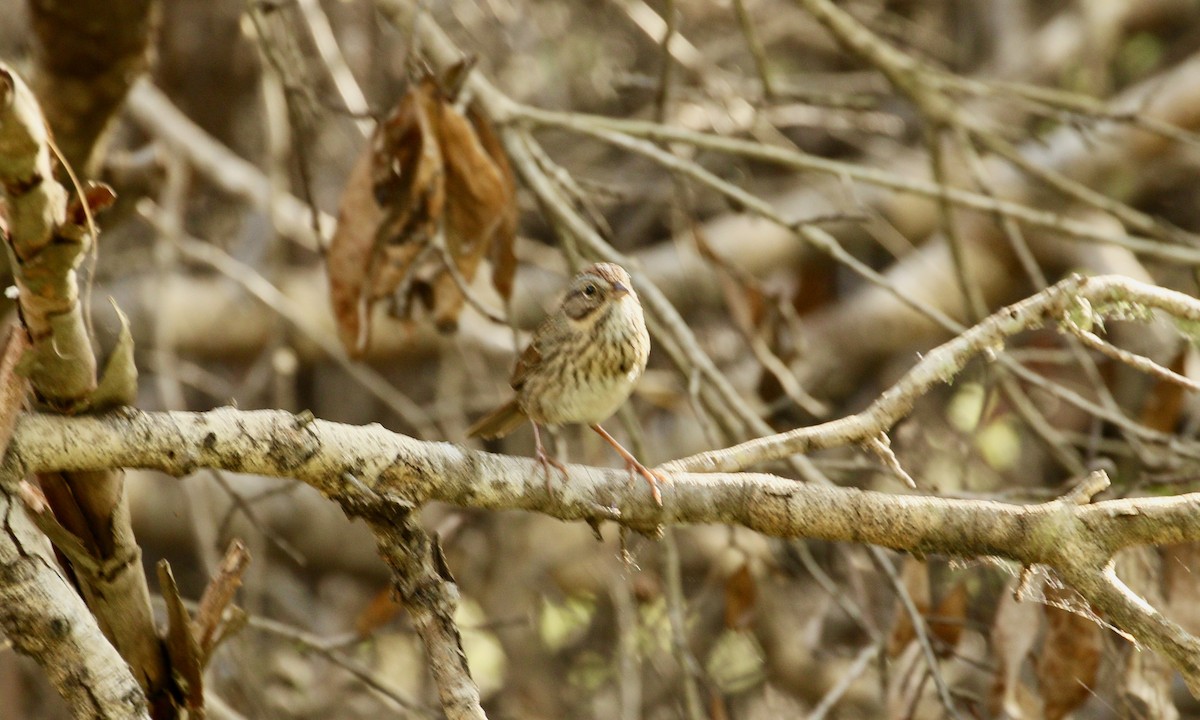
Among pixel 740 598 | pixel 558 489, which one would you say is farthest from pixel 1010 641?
pixel 558 489

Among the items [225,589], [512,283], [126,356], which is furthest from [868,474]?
Answer: [126,356]

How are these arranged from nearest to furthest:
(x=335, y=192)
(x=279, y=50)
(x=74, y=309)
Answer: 1. (x=74, y=309)
2. (x=279, y=50)
3. (x=335, y=192)

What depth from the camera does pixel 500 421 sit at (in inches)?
146

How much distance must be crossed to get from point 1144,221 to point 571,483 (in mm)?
2340

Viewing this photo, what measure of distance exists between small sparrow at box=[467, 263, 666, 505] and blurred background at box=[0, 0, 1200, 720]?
0.46 feet

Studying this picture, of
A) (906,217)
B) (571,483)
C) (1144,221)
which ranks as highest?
(906,217)

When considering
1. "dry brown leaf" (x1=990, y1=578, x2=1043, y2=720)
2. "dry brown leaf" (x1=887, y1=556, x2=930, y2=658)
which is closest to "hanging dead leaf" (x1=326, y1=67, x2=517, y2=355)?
"dry brown leaf" (x1=887, y1=556, x2=930, y2=658)

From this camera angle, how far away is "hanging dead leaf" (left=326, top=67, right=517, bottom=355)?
11.1 ft

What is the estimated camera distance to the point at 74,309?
6.59 ft

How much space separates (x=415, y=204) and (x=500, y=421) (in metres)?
0.70

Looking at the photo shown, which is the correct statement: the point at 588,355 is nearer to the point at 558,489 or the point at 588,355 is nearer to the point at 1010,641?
the point at 558,489

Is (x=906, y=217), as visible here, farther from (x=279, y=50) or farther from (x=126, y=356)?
(x=126, y=356)

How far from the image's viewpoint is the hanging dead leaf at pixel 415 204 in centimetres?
338

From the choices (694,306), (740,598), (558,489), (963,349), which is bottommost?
(558,489)
